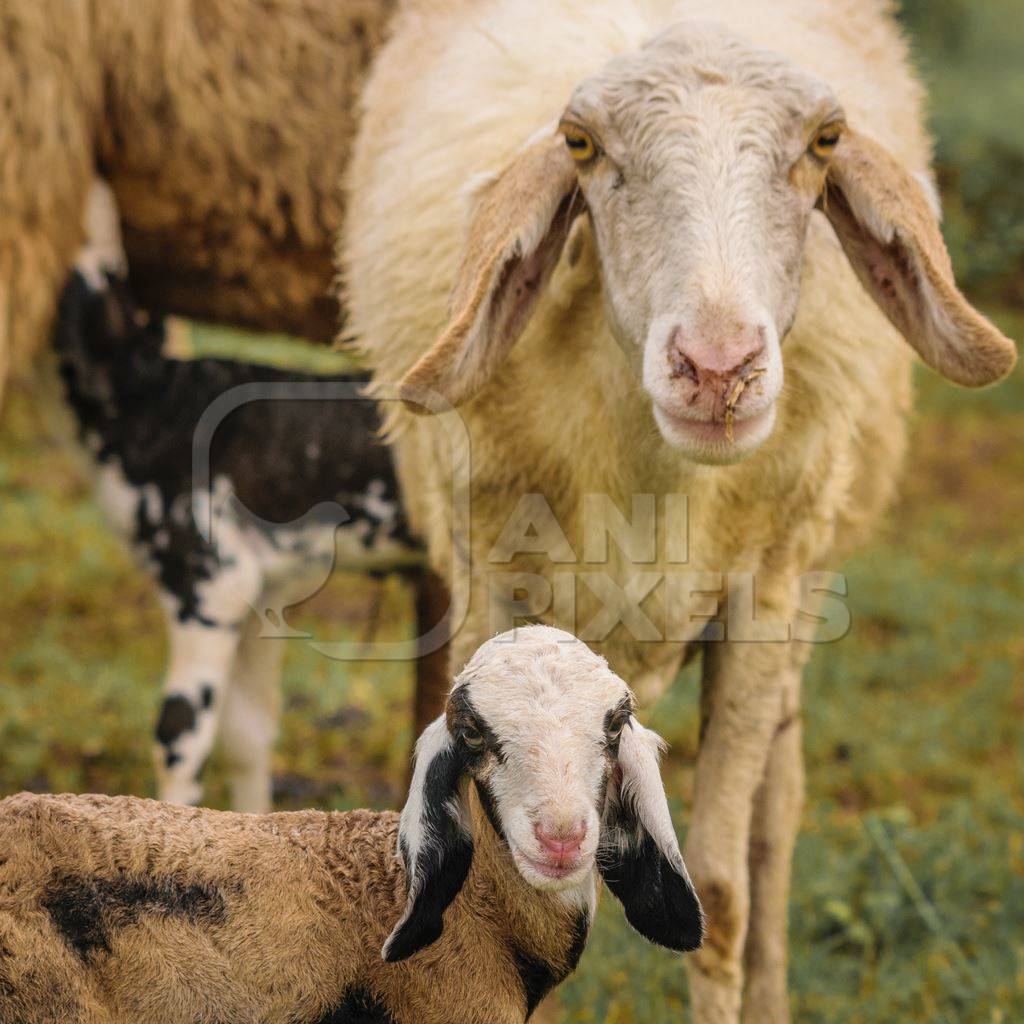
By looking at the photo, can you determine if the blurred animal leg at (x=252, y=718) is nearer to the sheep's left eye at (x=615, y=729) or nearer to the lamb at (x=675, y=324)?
the lamb at (x=675, y=324)

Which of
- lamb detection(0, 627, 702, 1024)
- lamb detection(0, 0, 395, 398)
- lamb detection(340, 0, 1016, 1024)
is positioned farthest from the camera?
lamb detection(0, 0, 395, 398)

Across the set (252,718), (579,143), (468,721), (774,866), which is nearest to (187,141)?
(252,718)

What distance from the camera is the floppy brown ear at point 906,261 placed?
300 centimetres

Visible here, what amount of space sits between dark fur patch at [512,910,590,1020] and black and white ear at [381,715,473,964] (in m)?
0.25

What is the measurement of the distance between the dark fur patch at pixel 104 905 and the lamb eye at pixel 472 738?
0.52 m

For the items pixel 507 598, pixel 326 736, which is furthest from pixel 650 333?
pixel 326 736

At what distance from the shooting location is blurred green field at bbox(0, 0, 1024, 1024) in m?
4.15

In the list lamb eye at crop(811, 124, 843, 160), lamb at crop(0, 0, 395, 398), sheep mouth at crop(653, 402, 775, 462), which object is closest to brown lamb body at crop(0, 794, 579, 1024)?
sheep mouth at crop(653, 402, 775, 462)

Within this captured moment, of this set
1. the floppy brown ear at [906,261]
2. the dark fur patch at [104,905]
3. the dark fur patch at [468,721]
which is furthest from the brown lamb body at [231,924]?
the floppy brown ear at [906,261]

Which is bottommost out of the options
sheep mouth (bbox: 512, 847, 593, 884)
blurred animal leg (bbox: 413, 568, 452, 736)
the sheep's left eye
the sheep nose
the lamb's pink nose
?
blurred animal leg (bbox: 413, 568, 452, 736)

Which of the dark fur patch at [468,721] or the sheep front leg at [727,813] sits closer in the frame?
the dark fur patch at [468,721]

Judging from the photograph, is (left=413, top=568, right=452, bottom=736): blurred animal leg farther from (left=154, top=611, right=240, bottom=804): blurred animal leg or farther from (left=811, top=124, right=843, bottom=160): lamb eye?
(left=811, top=124, right=843, bottom=160): lamb eye

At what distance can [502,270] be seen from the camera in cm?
300

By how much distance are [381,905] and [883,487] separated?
94.5 inches
